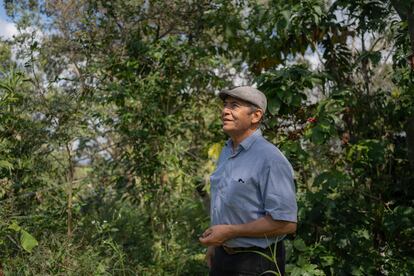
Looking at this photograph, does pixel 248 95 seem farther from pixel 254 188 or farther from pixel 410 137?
pixel 410 137

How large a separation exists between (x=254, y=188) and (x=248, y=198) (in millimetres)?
50

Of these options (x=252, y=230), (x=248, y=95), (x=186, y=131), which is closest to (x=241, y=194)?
(x=252, y=230)

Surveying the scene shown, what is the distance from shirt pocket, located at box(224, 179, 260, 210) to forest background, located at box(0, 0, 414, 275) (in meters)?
1.29

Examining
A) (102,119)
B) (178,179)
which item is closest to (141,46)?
(102,119)

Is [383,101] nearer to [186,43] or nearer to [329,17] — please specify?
[329,17]

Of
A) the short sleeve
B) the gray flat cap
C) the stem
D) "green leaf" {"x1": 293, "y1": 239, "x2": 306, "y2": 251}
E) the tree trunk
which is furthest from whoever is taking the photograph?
the tree trunk

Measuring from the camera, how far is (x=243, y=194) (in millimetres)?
2396

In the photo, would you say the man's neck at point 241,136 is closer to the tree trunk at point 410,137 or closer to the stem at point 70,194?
the stem at point 70,194

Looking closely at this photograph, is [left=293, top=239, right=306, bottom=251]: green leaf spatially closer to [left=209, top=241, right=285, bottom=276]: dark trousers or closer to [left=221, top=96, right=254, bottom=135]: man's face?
[left=209, top=241, right=285, bottom=276]: dark trousers

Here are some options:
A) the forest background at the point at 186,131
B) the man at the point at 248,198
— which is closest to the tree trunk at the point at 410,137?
the forest background at the point at 186,131

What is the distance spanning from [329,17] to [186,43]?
1.60 meters

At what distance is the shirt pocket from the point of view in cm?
238

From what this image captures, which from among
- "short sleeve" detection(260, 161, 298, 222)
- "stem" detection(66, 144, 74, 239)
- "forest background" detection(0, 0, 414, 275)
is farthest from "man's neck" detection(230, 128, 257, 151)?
"stem" detection(66, 144, 74, 239)

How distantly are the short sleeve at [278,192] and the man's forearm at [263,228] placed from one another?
3 cm
